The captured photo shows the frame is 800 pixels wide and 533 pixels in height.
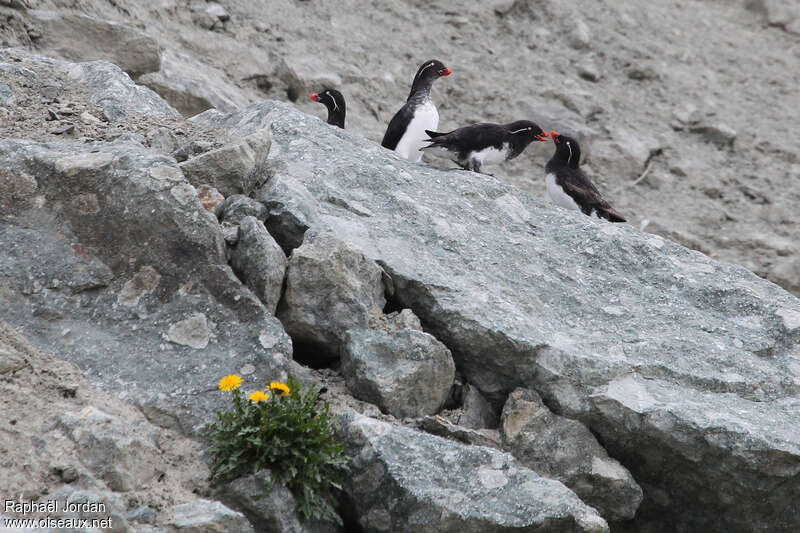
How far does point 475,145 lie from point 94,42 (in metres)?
4.33

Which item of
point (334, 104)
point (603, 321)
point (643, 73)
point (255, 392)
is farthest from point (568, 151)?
point (255, 392)

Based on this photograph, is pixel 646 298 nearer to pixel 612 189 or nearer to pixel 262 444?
pixel 262 444

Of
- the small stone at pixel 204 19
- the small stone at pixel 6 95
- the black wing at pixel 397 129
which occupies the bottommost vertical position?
the small stone at pixel 204 19

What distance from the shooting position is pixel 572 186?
32.6 ft

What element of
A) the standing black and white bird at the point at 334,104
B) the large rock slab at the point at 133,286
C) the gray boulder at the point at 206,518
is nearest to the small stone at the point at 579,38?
the standing black and white bird at the point at 334,104

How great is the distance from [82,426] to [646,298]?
12.9 feet

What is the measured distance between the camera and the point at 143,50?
396 inches

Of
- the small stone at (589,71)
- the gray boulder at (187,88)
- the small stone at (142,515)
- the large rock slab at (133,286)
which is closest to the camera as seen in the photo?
the small stone at (142,515)

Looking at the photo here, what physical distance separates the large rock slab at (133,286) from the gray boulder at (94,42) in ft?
15.6

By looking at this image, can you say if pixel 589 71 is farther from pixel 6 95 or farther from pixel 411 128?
pixel 6 95

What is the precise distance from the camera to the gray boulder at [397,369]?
531 cm

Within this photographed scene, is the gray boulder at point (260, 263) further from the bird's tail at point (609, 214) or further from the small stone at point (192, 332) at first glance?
the bird's tail at point (609, 214)

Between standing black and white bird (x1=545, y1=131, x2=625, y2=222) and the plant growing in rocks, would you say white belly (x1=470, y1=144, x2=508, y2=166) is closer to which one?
standing black and white bird (x1=545, y1=131, x2=625, y2=222)

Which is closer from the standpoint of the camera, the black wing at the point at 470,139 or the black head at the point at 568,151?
the black wing at the point at 470,139
